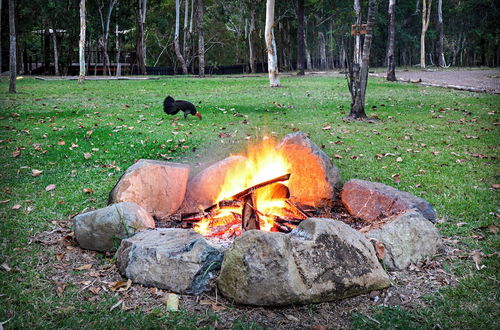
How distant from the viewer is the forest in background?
37.3m

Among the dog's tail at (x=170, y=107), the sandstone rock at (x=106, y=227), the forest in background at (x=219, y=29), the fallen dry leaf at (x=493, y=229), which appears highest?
the forest in background at (x=219, y=29)

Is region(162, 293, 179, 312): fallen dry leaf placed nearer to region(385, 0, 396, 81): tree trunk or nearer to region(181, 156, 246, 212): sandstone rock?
region(181, 156, 246, 212): sandstone rock

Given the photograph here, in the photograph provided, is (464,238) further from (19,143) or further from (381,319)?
(19,143)

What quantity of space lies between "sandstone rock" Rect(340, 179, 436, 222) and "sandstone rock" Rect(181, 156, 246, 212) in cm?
152

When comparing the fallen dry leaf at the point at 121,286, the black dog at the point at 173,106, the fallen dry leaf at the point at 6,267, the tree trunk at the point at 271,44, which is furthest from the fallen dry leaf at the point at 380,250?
the tree trunk at the point at 271,44

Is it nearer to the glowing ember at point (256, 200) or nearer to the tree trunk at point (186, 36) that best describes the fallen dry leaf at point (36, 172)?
the glowing ember at point (256, 200)

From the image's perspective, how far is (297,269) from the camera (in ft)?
11.8

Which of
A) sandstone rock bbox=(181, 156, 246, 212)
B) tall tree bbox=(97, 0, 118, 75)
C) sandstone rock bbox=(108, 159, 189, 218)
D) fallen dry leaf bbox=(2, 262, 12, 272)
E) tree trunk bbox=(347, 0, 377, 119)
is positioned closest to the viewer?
fallen dry leaf bbox=(2, 262, 12, 272)

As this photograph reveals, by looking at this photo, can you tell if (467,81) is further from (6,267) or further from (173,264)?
(6,267)

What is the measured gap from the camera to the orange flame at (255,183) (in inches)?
196

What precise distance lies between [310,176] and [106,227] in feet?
8.79

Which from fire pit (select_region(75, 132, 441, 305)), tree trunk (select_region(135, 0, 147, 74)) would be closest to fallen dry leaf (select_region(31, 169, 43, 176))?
fire pit (select_region(75, 132, 441, 305))

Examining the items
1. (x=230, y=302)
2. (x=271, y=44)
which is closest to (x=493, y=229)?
(x=230, y=302)

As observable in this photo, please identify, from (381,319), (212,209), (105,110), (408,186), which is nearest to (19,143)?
(105,110)
